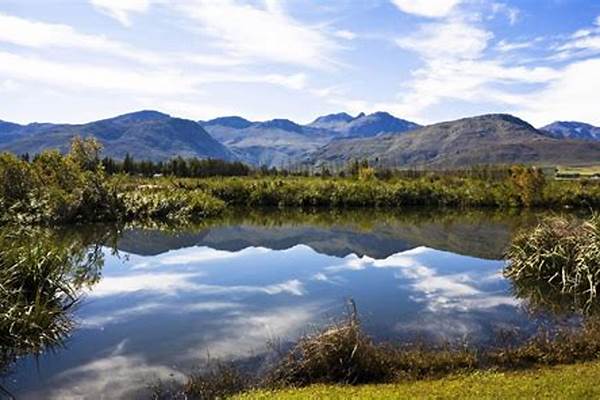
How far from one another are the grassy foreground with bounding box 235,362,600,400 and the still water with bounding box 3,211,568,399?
339cm

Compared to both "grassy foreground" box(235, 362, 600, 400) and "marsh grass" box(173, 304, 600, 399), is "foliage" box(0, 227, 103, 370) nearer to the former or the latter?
"marsh grass" box(173, 304, 600, 399)

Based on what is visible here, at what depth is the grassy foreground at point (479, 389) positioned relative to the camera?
9.75 metres

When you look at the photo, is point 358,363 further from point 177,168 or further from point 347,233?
point 177,168

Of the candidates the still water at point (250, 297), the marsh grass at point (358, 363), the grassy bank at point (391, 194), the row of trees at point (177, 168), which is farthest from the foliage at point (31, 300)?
the row of trees at point (177, 168)

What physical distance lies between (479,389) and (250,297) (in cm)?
1098

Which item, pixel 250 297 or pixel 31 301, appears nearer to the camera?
pixel 31 301

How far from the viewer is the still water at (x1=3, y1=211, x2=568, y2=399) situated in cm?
1314

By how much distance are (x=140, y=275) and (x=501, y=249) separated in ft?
59.6

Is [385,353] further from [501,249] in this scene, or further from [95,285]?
[501,249]

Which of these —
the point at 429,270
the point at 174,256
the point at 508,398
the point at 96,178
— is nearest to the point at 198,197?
the point at 96,178

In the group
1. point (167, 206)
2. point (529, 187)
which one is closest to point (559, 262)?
point (167, 206)

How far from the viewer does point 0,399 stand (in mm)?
10852

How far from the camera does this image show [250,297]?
20.1m

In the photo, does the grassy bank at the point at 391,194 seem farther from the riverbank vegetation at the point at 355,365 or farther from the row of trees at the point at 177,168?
the riverbank vegetation at the point at 355,365
